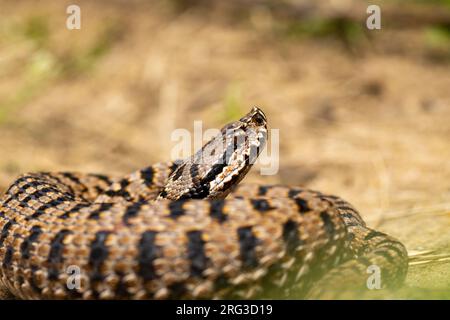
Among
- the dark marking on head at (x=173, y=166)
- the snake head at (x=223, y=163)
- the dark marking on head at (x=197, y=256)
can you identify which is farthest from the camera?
the dark marking on head at (x=173, y=166)

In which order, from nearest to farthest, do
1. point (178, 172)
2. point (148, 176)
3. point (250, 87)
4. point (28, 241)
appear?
point (28, 241) < point (178, 172) < point (148, 176) < point (250, 87)

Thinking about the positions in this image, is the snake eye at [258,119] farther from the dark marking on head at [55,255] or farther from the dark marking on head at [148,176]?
the dark marking on head at [55,255]

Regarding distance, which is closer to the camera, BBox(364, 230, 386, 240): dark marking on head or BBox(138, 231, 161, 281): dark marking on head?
BBox(138, 231, 161, 281): dark marking on head

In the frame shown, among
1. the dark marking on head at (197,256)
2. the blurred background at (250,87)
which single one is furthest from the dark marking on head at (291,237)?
the blurred background at (250,87)

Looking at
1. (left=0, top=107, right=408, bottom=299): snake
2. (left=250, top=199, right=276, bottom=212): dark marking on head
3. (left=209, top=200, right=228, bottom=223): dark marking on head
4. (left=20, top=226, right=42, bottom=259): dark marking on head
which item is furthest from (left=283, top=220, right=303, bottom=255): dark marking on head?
(left=20, top=226, right=42, bottom=259): dark marking on head

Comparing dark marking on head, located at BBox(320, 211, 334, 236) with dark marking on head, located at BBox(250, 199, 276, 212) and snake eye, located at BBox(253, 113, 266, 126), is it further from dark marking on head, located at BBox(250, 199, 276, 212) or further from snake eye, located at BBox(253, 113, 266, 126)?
snake eye, located at BBox(253, 113, 266, 126)

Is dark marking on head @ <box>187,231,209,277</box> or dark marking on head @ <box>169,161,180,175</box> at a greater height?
dark marking on head @ <box>169,161,180,175</box>

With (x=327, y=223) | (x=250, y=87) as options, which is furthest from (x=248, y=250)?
(x=250, y=87)

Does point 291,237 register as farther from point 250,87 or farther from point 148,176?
point 250,87
